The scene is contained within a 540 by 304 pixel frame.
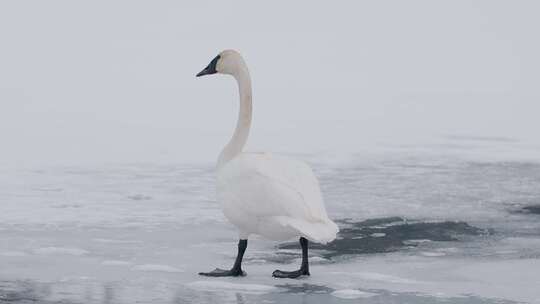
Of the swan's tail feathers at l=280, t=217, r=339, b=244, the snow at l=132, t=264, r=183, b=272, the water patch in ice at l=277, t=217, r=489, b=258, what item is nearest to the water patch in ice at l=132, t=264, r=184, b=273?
the snow at l=132, t=264, r=183, b=272

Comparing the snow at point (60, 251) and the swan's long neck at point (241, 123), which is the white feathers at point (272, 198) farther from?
the snow at point (60, 251)

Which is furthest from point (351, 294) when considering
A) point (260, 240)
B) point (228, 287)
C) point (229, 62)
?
point (260, 240)

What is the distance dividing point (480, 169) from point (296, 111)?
14364 mm

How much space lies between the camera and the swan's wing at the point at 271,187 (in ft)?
28.2

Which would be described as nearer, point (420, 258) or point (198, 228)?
point (420, 258)

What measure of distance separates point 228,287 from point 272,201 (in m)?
0.69

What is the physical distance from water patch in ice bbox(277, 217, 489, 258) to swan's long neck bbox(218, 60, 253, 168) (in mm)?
1074

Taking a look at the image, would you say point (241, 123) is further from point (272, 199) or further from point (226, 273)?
point (226, 273)

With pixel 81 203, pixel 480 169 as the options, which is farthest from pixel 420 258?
pixel 480 169

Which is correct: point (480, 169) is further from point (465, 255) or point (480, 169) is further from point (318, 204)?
point (318, 204)

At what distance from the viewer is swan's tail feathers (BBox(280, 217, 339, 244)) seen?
8.37 metres

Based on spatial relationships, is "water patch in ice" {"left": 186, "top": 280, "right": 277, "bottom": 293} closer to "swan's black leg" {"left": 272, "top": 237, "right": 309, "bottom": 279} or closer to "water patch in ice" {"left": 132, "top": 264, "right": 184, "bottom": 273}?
"swan's black leg" {"left": 272, "top": 237, "right": 309, "bottom": 279}

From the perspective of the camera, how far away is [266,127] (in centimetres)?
2528

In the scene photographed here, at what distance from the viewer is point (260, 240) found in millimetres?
10484
